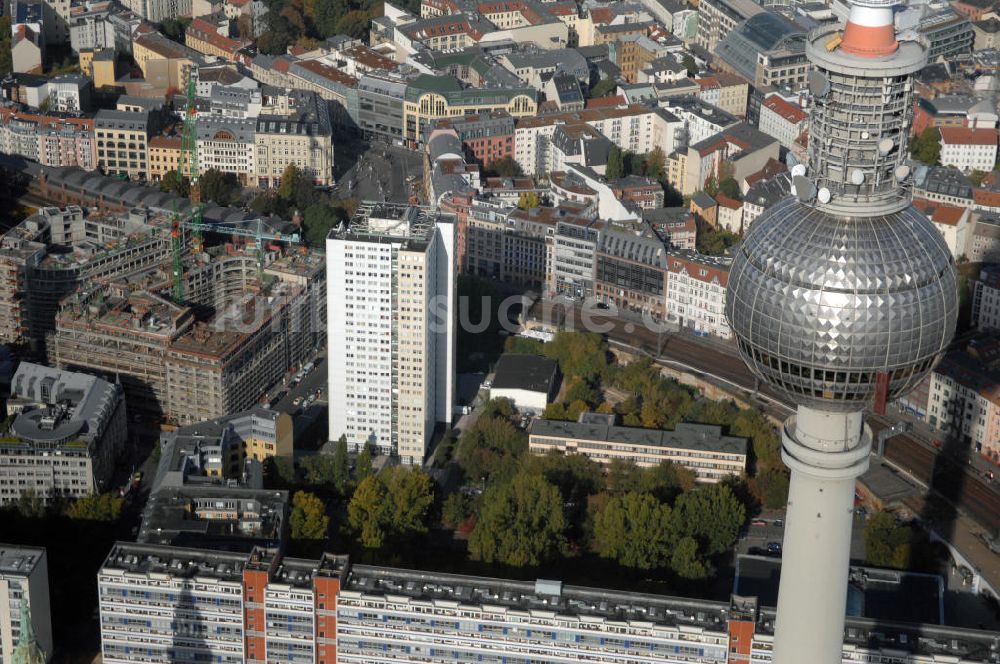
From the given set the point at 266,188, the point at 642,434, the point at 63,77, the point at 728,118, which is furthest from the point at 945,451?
the point at 63,77

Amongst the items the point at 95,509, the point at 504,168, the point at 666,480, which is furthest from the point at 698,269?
the point at 95,509

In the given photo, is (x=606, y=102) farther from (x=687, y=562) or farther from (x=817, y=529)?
(x=817, y=529)

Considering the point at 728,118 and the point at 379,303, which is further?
the point at 728,118

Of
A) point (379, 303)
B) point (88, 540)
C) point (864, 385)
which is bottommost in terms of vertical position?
point (88, 540)

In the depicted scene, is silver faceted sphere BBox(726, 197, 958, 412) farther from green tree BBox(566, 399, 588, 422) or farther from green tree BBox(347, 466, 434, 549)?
green tree BBox(566, 399, 588, 422)

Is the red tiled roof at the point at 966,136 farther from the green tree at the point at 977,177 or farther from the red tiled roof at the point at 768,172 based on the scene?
the red tiled roof at the point at 768,172

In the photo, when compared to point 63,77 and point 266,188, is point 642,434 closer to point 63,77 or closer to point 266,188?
point 266,188

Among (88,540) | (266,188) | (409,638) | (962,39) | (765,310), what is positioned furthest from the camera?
(962,39)
